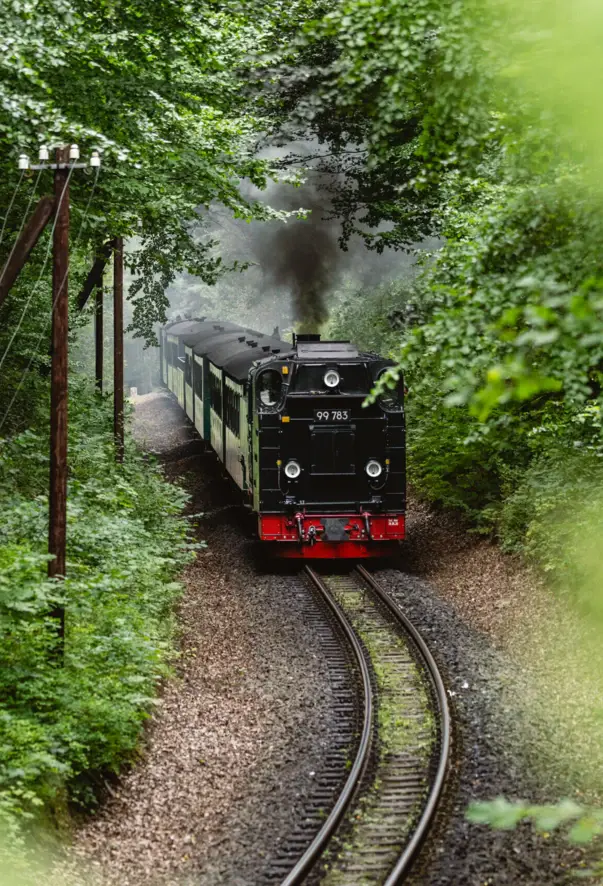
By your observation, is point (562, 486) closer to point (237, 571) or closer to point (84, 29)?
point (237, 571)

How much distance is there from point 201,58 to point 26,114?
4.65 m

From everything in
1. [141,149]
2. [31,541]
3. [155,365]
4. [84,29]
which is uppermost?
[84,29]

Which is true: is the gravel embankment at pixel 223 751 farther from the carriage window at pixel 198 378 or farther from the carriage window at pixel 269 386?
the carriage window at pixel 198 378

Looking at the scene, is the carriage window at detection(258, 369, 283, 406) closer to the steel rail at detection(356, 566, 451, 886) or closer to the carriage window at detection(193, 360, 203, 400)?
the steel rail at detection(356, 566, 451, 886)

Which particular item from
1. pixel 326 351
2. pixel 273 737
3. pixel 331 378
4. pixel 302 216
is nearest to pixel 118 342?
pixel 302 216

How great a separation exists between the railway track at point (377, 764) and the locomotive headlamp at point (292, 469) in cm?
256

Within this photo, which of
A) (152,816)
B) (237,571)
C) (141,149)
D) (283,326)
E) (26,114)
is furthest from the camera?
(283,326)

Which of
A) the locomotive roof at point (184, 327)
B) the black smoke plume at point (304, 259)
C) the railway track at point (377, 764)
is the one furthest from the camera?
the locomotive roof at point (184, 327)

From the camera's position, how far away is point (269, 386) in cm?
1644

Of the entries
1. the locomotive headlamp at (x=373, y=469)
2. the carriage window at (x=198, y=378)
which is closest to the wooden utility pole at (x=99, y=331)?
the carriage window at (x=198, y=378)

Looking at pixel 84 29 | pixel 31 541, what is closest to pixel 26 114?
pixel 84 29

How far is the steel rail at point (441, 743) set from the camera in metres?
7.68

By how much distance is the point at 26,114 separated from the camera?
10828 millimetres

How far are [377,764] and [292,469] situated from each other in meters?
7.26
